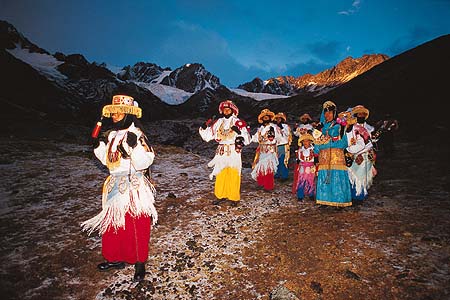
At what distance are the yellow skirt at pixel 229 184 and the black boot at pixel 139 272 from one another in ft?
9.37

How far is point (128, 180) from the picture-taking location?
10.1 ft

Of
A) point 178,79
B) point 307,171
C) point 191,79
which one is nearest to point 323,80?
point 191,79

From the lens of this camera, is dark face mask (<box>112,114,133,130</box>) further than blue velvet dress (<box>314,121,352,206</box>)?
No

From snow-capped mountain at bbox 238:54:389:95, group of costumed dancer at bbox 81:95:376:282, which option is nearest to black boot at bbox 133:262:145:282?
group of costumed dancer at bbox 81:95:376:282

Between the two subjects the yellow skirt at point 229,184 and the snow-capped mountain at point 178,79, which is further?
the snow-capped mountain at point 178,79

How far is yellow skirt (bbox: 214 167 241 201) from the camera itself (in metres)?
5.57

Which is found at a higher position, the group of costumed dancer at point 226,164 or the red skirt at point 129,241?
the group of costumed dancer at point 226,164

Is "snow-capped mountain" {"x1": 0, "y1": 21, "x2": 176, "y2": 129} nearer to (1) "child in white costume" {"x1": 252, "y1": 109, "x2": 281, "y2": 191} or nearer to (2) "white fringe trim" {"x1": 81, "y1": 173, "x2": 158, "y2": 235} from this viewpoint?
(1) "child in white costume" {"x1": 252, "y1": 109, "x2": 281, "y2": 191}

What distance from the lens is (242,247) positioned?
147 inches

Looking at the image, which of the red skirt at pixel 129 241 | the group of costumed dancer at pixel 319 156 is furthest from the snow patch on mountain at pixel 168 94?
the red skirt at pixel 129 241

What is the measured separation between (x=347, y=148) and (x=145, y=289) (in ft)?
→ 14.4

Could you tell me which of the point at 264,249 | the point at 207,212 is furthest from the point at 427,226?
the point at 207,212

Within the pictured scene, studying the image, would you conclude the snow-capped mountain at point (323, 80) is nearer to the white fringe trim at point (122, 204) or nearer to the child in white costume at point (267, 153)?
the child in white costume at point (267, 153)

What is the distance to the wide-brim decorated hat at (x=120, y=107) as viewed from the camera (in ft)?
10.0
